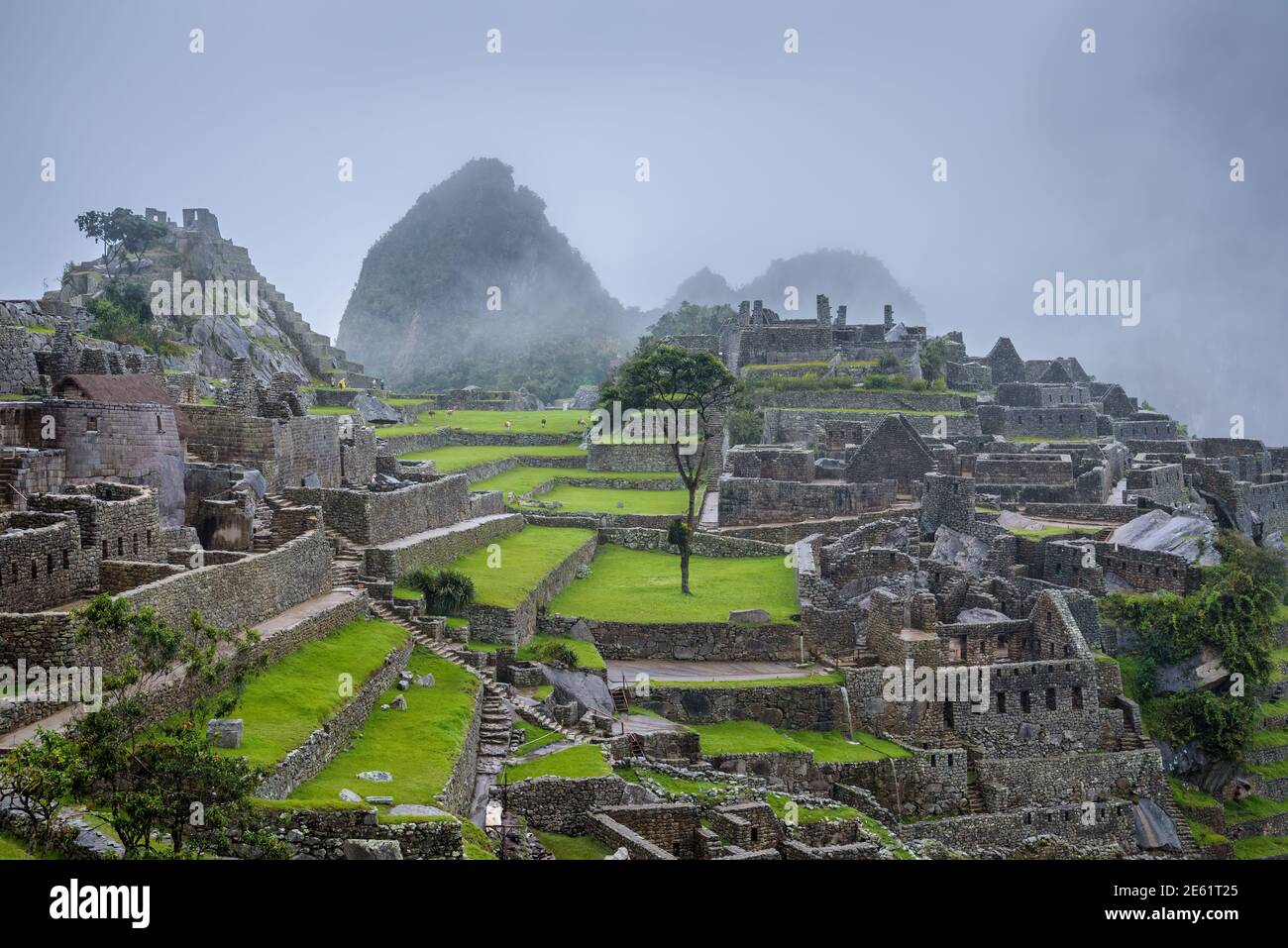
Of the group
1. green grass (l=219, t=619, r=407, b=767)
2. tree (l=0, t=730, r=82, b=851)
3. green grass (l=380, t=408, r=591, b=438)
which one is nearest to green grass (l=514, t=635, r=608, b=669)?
green grass (l=219, t=619, r=407, b=767)

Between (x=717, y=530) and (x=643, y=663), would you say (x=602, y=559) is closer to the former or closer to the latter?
(x=717, y=530)

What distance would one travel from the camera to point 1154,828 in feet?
98.3

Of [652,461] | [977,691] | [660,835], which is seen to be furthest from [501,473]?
[660,835]

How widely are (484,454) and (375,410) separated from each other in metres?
6.69

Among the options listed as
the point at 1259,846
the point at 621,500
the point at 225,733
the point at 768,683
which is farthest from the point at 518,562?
the point at 1259,846

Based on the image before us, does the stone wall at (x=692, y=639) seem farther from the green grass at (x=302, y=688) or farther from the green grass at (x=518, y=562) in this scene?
the green grass at (x=302, y=688)

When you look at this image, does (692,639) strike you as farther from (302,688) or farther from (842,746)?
(302,688)

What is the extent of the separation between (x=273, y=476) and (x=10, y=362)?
6543mm

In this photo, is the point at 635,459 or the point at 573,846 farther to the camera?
the point at 635,459

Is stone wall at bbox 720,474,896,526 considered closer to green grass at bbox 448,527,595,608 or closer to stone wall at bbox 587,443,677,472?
green grass at bbox 448,527,595,608

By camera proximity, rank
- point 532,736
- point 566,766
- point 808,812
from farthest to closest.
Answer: point 532,736
point 808,812
point 566,766

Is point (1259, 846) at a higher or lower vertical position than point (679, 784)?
lower

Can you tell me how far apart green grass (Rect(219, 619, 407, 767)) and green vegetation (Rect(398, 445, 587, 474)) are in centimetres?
2241
